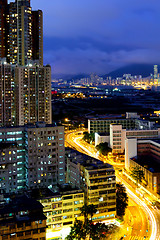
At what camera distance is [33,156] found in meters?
23.6

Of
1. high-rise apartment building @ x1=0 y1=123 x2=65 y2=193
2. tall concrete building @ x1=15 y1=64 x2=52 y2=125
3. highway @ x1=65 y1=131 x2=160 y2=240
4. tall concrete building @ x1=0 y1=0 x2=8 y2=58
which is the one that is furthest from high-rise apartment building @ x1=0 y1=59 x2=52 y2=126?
highway @ x1=65 y1=131 x2=160 y2=240

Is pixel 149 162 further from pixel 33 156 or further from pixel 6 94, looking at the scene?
pixel 6 94

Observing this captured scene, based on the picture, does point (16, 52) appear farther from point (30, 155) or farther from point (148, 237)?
point (148, 237)

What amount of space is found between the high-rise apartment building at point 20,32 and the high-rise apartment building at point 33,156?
78.3ft

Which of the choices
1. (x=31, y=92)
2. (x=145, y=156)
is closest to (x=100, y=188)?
(x=145, y=156)

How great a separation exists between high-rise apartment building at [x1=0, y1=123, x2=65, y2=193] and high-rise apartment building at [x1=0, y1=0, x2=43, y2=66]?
23879mm

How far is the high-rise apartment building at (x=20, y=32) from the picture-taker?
147 ft

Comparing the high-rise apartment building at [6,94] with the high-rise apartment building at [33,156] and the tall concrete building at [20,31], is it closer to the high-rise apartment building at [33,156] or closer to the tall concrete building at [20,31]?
the tall concrete building at [20,31]

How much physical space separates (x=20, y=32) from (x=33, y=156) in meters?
27.0

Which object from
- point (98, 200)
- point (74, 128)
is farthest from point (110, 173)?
point (74, 128)

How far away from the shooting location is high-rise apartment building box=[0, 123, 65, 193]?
23000mm

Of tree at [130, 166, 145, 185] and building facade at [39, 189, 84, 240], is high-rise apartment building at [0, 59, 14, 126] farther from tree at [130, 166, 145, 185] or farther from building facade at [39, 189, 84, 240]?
building facade at [39, 189, 84, 240]

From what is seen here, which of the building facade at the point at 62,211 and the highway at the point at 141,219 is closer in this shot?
the building facade at the point at 62,211

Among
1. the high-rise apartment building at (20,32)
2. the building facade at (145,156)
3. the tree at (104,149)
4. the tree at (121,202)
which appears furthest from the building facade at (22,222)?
the high-rise apartment building at (20,32)
